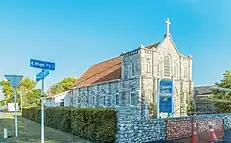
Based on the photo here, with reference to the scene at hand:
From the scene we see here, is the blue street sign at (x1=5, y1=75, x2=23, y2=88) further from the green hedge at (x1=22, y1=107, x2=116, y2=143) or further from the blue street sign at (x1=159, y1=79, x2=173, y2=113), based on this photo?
the blue street sign at (x1=159, y1=79, x2=173, y2=113)

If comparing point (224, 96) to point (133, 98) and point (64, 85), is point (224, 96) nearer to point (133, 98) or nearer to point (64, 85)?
point (133, 98)

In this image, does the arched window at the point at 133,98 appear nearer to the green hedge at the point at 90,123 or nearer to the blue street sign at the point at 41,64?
the green hedge at the point at 90,123

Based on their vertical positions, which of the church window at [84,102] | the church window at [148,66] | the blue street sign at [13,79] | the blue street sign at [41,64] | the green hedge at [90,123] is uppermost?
the church window at [148,66]

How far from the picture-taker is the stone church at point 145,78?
30.7 metres

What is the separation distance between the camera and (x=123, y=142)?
36.2ft

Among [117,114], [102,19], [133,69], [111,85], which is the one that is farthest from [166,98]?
[111,85]

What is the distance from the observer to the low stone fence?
36.3 feet

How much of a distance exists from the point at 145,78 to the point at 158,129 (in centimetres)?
1900

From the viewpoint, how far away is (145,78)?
101 ft

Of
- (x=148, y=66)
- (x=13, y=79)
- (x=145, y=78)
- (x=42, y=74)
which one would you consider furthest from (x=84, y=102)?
(x=42, y=74)

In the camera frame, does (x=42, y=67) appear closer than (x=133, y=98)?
Yes

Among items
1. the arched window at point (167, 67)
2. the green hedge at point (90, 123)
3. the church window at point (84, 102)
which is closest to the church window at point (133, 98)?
the arched window at point (167, 67)

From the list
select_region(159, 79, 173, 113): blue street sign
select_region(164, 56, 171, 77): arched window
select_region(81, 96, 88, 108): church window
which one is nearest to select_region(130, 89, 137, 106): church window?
select_region(164, 56, 171, 77): arched window

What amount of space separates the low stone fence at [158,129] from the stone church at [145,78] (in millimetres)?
15119
